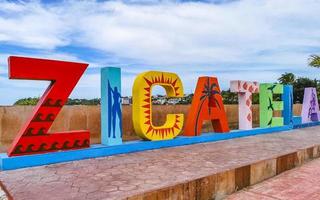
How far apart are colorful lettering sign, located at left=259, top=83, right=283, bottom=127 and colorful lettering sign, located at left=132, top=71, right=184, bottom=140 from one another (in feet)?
13.1

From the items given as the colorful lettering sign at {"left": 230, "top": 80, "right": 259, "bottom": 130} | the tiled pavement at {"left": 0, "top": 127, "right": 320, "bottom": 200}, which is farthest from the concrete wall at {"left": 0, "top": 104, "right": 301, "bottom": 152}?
the colorful lettering sign at {"left": 230, "top": 80, "right": 259, "bottom": 130}

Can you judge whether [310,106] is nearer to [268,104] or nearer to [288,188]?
[268,104]

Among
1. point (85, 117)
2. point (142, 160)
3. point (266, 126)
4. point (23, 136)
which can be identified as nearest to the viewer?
point (23, 136)

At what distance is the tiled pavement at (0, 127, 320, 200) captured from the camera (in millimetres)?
4171

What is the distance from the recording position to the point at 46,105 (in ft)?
19.0

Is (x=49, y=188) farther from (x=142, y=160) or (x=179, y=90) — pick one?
(x=179, y=90)

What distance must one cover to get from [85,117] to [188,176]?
316 centimetres

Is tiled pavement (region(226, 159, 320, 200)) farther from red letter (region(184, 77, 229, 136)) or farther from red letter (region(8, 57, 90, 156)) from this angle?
red letter (region(8, 57, 90, 156))

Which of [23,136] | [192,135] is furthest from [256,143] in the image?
[23,136]

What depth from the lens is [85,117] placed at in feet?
23.9

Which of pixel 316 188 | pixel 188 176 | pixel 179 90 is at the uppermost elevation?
pixel 179 90

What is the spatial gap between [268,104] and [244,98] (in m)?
1.34

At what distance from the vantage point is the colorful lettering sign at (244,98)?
9.47 meters

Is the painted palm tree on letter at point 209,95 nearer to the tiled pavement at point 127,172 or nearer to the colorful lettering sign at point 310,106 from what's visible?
the tiled pavement at point 127,172
